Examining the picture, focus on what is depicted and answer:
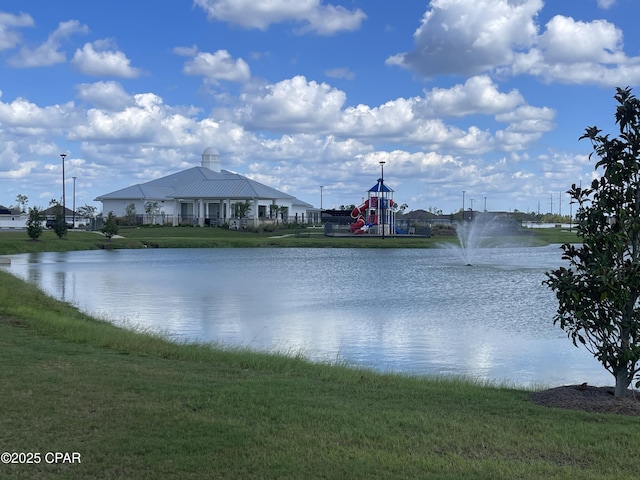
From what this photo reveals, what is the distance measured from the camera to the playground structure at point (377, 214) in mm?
82250

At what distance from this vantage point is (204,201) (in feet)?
323

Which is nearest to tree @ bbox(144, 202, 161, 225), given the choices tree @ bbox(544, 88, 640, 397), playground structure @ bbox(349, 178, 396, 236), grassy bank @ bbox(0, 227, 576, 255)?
grassy bank @ bbox(0, 227, 576, 255)

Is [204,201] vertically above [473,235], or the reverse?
[204,201]

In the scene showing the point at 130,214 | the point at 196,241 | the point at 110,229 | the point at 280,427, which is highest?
the point at 130,214

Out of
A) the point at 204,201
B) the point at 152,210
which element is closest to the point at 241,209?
the point at 204,201

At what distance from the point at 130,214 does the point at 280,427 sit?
309 ft

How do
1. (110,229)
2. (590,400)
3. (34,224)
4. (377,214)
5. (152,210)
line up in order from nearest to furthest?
1. (590,400)
2. (34,224)
3. (110,229)
4. (377,214)
5. (152,210)

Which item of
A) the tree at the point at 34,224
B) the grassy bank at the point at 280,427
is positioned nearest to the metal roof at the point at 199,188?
the tree at the point at 34,224

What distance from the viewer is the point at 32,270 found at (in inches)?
1507

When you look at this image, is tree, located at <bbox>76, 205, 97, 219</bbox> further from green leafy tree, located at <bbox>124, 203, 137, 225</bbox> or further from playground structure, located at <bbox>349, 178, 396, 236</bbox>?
playground structure, located at <bbox>349, 178, 396, 236</bbox>

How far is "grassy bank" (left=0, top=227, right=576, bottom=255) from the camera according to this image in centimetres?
5784

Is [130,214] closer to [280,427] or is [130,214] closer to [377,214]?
[377,214]

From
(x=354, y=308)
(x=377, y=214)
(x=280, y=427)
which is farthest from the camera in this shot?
(x=377, y=214)

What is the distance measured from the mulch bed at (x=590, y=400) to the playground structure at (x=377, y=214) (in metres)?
71.3
